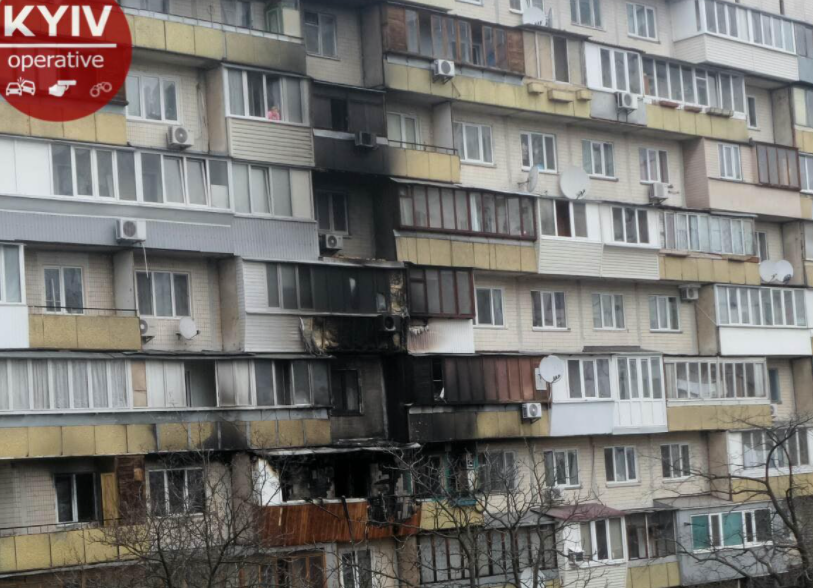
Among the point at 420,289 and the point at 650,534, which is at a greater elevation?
the point at 420,289

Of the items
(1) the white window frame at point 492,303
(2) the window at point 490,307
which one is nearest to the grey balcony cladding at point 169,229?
(1) the white window frame at point 492,303

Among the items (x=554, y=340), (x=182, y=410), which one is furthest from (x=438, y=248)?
(x=182, y=410)

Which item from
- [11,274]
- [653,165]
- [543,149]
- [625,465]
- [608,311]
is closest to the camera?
[11,274]

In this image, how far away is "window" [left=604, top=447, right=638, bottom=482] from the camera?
45.7 meters

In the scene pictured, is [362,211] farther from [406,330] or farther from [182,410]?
[182,410]

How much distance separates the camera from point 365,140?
39625mm

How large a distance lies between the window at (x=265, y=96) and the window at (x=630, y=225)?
→ 11.2 m

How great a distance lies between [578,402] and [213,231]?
1222 centimetres

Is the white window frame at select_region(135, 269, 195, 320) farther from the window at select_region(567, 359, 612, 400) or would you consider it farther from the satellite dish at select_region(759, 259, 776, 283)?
the satellite dish at select_region(759, 259, 776, 283)

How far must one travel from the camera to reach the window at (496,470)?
40.0 meters

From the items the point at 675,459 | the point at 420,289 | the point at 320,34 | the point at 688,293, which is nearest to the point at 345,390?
the point at 420,289

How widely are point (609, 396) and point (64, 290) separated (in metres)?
16.5

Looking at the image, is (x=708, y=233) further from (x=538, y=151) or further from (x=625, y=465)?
(x=625, y=465)

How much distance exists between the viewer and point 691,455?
48281 millimetres
